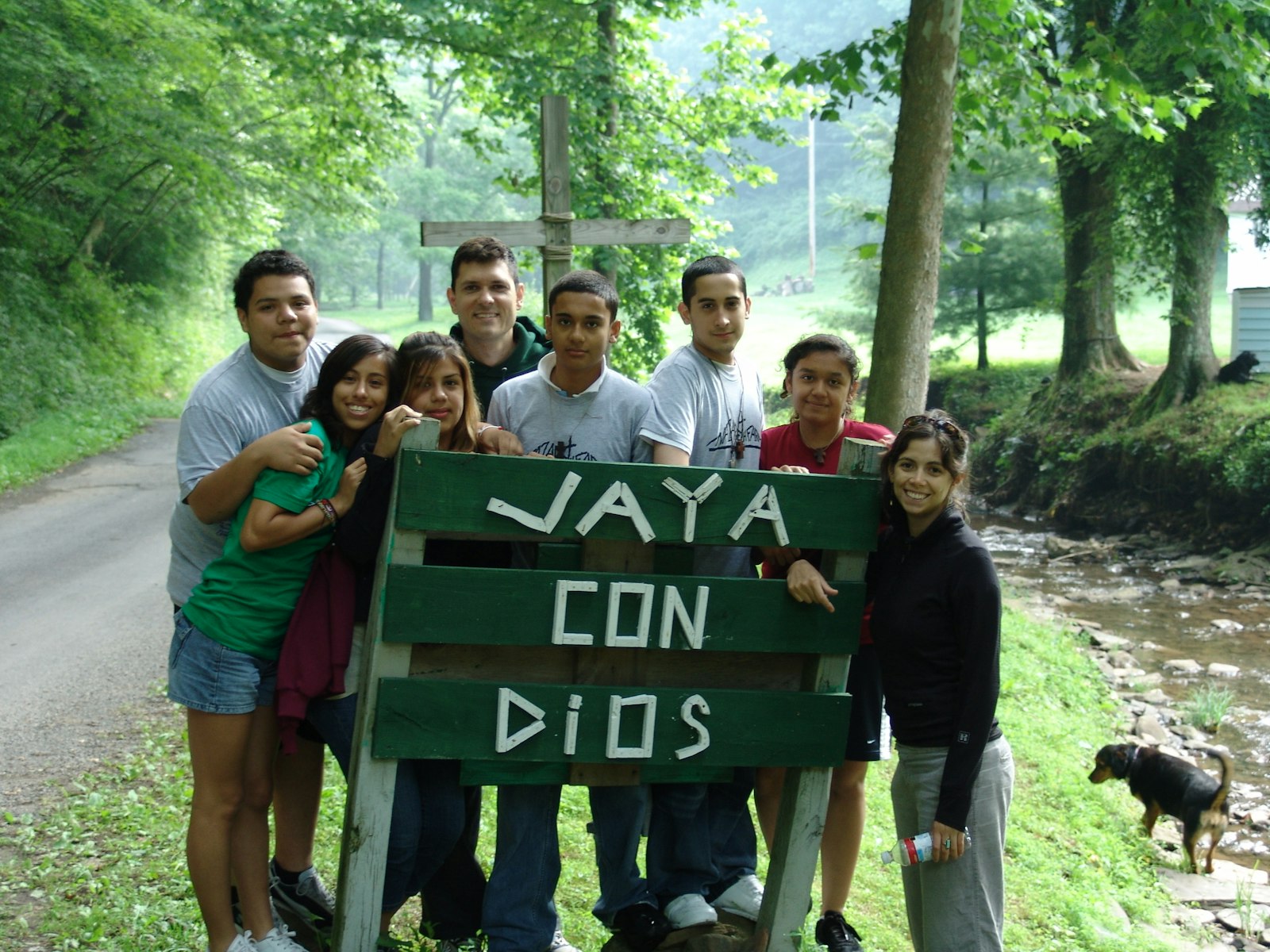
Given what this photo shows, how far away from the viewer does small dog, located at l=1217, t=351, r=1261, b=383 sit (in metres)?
16.2

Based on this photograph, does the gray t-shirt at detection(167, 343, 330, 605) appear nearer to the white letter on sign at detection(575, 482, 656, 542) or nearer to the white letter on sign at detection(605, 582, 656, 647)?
the white letter on sign at detection(575, 482, 656, 542)

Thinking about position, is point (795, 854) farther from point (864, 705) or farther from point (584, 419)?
point (584, 419)

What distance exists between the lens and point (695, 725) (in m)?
2.98

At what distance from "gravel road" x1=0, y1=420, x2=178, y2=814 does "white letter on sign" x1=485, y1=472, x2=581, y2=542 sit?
3376 mm

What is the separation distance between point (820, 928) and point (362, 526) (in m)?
1.91

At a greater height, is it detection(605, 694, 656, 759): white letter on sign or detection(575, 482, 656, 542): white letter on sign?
detection(575, 482, 656, 542): white letter on sign

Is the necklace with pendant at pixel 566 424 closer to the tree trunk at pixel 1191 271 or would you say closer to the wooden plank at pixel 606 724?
the wooden plank at pixel 606 724

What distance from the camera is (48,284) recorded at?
18.3 m

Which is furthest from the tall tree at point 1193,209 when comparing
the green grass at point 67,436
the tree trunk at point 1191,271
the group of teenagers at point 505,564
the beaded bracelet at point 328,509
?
the beaded bracelet at point 328,509

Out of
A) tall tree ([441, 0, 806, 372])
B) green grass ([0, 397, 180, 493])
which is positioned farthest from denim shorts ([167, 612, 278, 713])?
green grass ([0, 397, 180, 493])

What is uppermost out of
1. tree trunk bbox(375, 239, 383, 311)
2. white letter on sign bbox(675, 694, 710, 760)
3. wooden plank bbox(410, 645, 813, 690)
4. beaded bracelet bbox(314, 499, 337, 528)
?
tree trunk bbox(375, 239, 383, 311)

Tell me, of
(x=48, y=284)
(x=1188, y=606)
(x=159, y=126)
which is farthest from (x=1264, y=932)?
(x=48, y=284)

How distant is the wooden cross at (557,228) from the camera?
6.59 metres

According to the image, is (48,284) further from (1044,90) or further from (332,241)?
(332,241)
